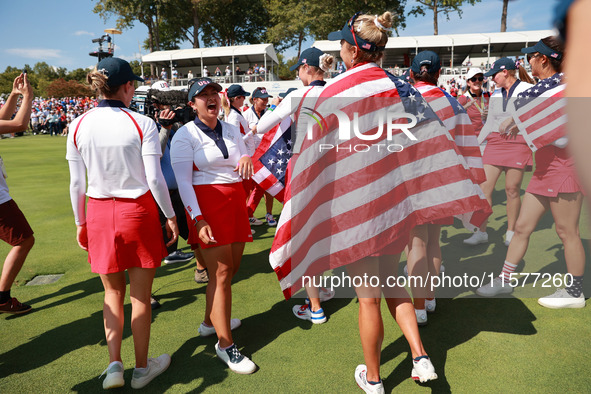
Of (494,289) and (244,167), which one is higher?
(244,167)

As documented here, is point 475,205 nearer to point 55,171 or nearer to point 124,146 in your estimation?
point 124,146

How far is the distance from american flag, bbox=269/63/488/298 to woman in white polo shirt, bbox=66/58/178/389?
96 centimetres

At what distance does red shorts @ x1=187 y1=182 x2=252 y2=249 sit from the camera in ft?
9.82

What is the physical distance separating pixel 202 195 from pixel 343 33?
5.05 ft

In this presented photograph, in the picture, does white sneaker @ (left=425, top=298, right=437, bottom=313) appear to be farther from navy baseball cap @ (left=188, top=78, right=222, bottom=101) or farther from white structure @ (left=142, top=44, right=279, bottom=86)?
white structure @ (left=142, top=44, right=279, bottom=86)

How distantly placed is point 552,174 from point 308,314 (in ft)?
8.64

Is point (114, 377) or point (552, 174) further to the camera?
point (552, 174)

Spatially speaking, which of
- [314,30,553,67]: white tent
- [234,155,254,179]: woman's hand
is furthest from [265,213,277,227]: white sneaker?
[314,30,553,67]: white tent

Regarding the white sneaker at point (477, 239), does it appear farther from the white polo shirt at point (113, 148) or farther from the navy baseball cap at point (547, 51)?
the white polo shirt at point (113, 148)

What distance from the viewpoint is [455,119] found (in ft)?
11.3

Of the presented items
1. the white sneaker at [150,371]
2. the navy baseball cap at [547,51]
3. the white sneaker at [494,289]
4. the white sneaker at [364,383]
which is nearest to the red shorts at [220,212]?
the white sneaker at [150,371]

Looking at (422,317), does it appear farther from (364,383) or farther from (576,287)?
(576,287)

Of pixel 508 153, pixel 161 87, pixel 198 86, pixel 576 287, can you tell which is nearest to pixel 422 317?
pixel 576 287

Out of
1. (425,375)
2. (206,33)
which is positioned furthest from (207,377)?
(206,33)
